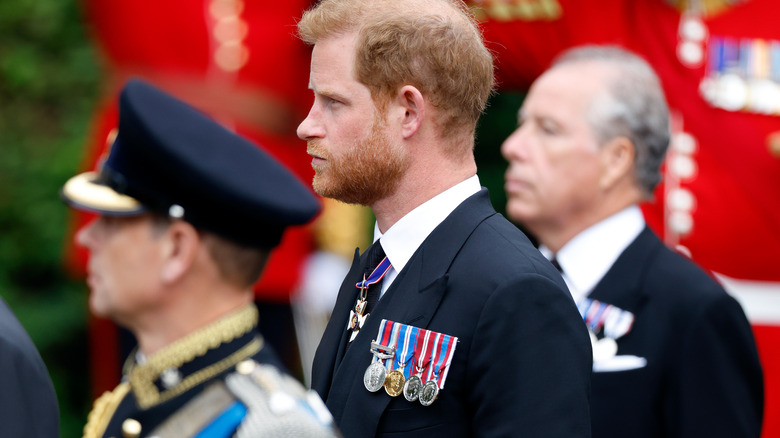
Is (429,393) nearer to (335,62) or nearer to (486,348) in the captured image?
(486,348)

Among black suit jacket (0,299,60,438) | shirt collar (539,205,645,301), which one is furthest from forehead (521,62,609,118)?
black suit jacket (0,299,60,438)

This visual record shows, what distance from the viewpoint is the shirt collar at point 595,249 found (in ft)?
11.5

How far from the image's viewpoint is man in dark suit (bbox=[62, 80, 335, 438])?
2332mm

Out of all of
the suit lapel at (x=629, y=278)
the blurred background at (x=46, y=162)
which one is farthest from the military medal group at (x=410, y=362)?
the blurred background at (x=46, y=162)

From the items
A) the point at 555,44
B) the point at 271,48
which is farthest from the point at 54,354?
the point at 555,44

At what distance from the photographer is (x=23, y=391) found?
7.79ft

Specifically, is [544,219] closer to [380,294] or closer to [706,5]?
[380,294]

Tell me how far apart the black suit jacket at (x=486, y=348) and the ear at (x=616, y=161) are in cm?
118

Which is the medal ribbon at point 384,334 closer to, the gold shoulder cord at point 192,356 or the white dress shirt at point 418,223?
the white dress shirt at point 418,223

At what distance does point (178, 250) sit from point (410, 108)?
56cm

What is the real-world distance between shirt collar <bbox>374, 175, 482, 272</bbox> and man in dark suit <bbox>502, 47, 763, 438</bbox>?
0.90 metres

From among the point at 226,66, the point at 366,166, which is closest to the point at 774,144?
the point at 226,66

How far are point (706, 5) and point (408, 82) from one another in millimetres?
2501

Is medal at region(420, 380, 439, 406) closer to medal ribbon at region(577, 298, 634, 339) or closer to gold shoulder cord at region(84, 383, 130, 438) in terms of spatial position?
gold shoulder cord at region(84, 383, 130, 438)
